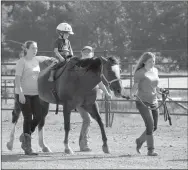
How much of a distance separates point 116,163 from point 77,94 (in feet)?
6.01

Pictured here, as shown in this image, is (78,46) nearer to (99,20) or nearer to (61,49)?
(99,20)

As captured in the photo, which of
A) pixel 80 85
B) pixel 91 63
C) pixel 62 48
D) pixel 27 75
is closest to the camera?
pixel 27 75

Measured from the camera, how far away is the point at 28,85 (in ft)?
29.8

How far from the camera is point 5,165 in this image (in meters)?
7.99

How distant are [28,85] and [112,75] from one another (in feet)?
4.41

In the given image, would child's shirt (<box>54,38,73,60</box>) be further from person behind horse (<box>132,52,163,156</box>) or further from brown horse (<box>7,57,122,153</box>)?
person behind horse (<box>132,52,163,156</box>)

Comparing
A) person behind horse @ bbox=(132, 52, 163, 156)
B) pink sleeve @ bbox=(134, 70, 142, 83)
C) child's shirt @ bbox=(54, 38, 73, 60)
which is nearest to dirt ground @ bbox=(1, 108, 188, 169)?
person behind horse @ bbox=(132, 52, 163, 156)

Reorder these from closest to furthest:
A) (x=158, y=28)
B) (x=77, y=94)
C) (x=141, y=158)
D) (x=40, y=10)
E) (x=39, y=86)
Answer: (x=141, y=158) < (x=77, y=94) < (x=39, y=86) < (x=158, y=28) < (x=40, y=10)

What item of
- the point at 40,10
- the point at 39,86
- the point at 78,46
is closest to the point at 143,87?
the point at 39,86

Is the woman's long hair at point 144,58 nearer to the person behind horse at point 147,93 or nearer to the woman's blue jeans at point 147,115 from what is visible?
the person behind horse at point 147,93

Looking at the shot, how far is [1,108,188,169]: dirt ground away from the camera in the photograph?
794cm

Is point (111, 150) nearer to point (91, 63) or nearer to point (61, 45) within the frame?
point (91, 63)

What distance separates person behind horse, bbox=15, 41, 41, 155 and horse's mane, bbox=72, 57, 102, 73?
746 mm

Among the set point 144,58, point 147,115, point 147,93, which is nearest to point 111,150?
point 147,115
